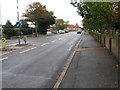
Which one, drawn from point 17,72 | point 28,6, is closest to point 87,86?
point 17,72

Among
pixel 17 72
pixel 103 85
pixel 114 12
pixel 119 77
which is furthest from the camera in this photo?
pixel 114 12

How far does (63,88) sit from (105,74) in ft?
7.45

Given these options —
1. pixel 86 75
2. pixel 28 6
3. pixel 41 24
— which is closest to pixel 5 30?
pixel 28 6

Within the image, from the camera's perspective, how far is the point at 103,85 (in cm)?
589

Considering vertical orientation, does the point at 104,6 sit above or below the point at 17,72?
above

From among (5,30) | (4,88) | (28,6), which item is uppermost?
(28,6)

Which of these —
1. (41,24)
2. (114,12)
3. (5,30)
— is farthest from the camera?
(41,24)

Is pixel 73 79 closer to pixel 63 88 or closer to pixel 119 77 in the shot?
pixel 63 88

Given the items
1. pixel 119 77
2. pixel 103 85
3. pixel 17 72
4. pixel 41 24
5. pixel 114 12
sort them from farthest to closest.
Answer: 1. pixel 41 24
2. pixel 114 12
3. pixel 17 72
4. pixel 119 77
5. pixel 103 85

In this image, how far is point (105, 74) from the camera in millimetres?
7293

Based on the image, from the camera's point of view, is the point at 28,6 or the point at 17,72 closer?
the point at 17,72

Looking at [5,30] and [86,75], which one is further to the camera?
[5,30]

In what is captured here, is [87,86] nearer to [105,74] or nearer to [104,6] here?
[105,74]

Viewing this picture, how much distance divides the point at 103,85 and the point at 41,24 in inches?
2042
